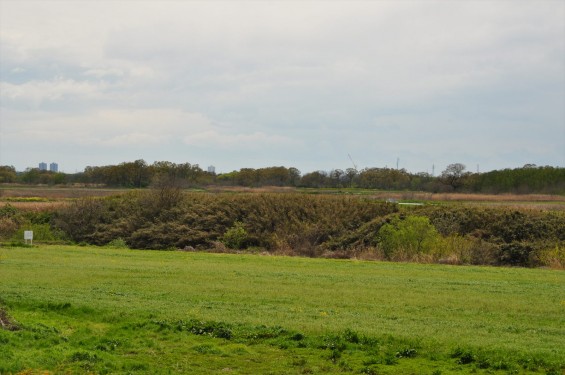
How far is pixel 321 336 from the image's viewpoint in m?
14.5

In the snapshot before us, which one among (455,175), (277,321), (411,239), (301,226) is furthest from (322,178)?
(277,321)

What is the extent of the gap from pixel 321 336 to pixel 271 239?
36.2 meters

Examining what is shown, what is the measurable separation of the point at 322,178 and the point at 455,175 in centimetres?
2528

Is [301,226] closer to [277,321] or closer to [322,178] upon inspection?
[277,321]

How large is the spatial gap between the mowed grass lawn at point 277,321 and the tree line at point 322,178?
55.9 meters

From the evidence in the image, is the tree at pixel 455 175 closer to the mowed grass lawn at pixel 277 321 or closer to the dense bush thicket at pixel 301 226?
the dense bush thicket at pixel 301 226

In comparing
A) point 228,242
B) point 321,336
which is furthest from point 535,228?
point 321,336

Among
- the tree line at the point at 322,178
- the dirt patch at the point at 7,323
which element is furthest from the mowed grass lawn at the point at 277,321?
the tree line at the point at 322,178

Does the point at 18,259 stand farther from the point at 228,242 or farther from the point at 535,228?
the point at 535,228

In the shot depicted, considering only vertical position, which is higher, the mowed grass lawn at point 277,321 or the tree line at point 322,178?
the tree line at point 322,178

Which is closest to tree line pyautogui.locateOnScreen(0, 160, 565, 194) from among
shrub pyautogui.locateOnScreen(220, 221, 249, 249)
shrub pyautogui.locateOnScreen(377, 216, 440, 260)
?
shrub pyautogui.locateOnScreen(220, 221, 249, 249)

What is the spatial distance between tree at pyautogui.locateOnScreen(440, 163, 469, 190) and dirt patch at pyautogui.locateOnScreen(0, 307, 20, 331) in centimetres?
8517

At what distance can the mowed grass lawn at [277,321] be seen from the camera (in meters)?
12.7

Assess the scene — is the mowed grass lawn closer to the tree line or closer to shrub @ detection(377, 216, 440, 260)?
shrub @ detection(377, 216, 440, 260)
